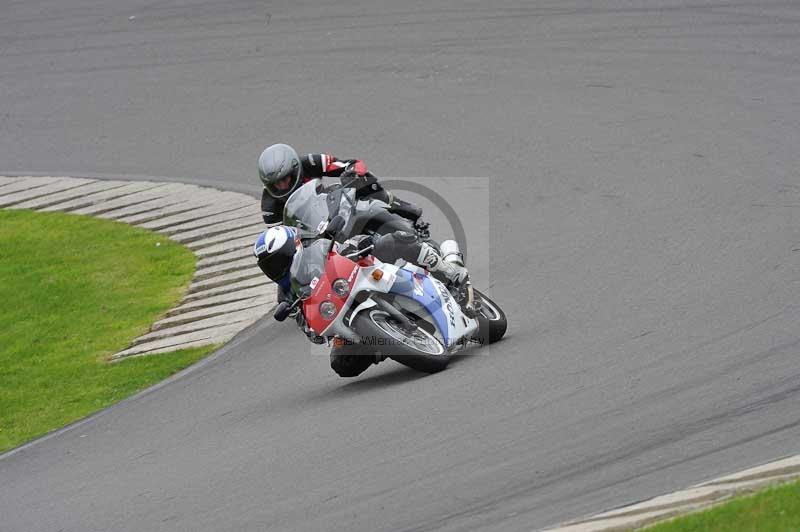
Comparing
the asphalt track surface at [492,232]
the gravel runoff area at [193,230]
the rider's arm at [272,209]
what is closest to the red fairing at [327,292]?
the asphalt track surface at [492,232]

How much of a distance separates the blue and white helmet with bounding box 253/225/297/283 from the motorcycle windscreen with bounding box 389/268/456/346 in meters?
0.77

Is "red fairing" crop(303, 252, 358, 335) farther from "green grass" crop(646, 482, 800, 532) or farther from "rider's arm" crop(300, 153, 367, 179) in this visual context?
"green grass" crop(646, 482, 800, 532)

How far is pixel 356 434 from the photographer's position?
8852 millimetres

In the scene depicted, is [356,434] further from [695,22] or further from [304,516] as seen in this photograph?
[695,22]

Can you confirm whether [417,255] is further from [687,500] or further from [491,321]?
[687,500]

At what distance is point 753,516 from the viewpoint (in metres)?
5.90

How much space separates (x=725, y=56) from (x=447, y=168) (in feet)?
12.1

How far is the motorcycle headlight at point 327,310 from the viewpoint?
977cm

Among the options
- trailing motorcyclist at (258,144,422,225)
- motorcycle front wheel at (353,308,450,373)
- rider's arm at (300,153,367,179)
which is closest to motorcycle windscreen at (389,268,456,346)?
motorcycle front wheel at (353,308,450,373)

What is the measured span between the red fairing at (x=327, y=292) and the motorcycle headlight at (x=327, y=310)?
0.02 m

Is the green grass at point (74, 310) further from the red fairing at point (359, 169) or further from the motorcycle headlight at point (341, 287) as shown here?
the motorcycle headlight at point (341, 287)

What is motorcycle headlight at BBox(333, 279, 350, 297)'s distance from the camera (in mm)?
9781

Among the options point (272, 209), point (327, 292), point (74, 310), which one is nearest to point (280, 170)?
point (272, 209)

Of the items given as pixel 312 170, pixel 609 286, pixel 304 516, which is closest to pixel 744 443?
pixel 304 516
